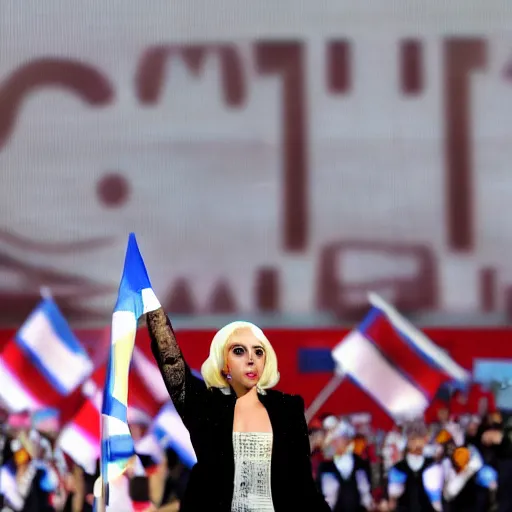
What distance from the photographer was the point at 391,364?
11211 mm

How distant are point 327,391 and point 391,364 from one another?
1.14 m

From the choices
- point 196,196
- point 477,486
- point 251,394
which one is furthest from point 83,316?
point 251,394

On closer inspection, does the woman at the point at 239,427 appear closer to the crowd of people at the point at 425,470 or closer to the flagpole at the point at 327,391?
the crowd of people at the point at 425,470

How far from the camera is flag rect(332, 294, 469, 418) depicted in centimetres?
1133

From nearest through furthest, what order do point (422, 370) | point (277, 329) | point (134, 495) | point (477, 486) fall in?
1. point (134, 495)
2. point (477, 486)
3. point (422, 370)
4. point (277, 329)

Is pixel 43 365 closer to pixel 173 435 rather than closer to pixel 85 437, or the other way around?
pixel 85 437

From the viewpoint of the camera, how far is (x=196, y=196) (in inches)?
516

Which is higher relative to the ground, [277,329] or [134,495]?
[277,329]

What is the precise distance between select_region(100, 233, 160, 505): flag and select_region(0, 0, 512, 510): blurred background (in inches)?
369

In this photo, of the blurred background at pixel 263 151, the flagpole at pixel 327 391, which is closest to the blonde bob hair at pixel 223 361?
the flagpole at pixel 327 391

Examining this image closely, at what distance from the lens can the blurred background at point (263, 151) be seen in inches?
509

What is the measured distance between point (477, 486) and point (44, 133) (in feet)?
17.0

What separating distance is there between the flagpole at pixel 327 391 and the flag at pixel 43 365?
1.89 meters

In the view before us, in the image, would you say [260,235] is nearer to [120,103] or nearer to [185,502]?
[120,103]
